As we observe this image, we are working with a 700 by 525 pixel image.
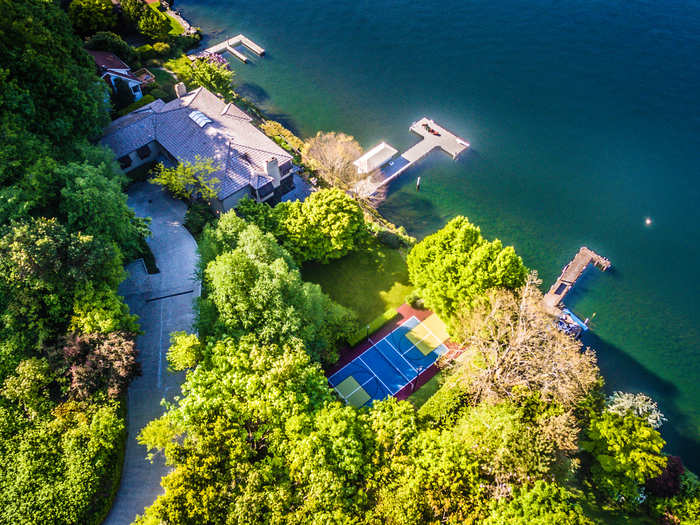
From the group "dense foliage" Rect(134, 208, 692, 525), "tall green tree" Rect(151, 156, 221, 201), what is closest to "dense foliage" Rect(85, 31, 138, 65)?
"tall green tree" Rect(151, 156, 221, 201)

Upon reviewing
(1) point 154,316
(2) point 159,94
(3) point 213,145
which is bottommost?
(1) point 154,316

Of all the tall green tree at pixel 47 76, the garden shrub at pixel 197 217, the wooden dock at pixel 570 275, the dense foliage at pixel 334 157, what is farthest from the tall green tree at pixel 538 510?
the tall green tree at pixel 47 76

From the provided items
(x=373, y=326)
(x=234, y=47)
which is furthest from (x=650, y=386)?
(x=234, y=47)

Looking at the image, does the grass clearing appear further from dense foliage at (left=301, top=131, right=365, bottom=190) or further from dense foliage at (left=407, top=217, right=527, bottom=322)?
dense foliage at (left=407, top=217, right=527, bottom=322)

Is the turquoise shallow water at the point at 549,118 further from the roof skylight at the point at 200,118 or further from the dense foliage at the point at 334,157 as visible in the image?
the roof skylight at the point at 200,118

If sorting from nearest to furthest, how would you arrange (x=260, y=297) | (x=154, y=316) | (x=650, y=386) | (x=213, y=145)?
(x=260, y=297), (x=154, y=316), (x=650, y=386), (x=213, y=145)

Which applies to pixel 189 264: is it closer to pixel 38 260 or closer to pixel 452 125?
pixel 38 260

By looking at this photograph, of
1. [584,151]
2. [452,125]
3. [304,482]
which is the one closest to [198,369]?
[304,482]

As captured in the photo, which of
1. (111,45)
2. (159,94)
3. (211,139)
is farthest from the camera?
(111,45)

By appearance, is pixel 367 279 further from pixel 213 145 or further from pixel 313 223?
pixel 213 145
